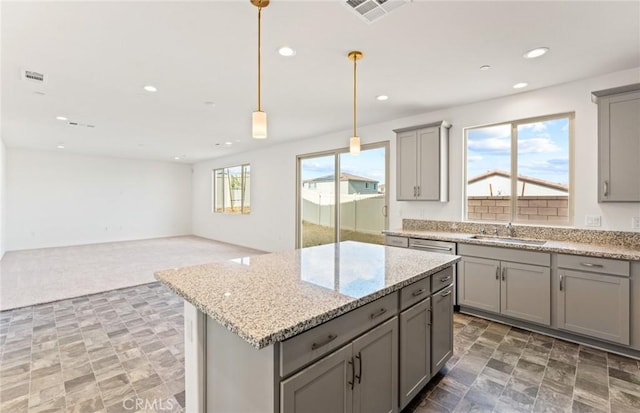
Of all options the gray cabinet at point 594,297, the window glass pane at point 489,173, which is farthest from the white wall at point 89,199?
the gray cabinet at point 594,297

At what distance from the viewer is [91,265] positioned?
232 inches

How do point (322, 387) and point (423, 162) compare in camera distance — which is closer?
point (322, 387)

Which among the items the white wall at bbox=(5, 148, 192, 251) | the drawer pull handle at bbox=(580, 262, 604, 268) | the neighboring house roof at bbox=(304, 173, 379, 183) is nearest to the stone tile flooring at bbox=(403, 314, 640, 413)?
the drawer pull handle at bbox=(580, 262, 604, 268)

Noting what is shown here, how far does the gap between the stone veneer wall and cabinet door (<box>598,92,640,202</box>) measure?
0.56 meters

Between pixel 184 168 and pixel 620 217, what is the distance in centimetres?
1083

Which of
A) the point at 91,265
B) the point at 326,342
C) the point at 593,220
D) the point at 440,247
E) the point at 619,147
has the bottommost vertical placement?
the point at 91,265

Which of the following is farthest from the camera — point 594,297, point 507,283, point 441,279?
point 507,283

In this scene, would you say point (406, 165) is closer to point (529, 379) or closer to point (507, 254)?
point (507, 254)

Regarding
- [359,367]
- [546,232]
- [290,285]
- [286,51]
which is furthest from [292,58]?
[546,232]

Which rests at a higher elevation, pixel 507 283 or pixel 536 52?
pixel 536 52

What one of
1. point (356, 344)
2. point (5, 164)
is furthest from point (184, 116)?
point (5, 164)

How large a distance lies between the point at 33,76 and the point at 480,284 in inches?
207

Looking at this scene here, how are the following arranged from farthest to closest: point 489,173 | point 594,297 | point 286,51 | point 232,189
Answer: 1. point 232,189
2. point 489,173
3. point 594,297
4. point 286,51
